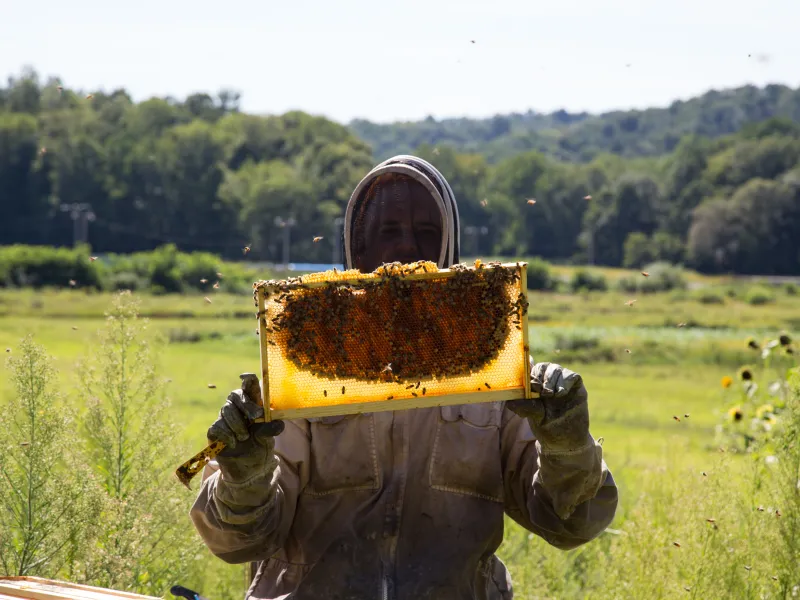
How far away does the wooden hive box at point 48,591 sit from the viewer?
407 centimetres

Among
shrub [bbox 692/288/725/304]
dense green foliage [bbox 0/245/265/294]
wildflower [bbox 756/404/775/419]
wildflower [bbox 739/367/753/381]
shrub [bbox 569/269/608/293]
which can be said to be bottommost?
shrub [bbox 692/288/725/304]

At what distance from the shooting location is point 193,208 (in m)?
118

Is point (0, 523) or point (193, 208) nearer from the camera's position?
point (0, 523)

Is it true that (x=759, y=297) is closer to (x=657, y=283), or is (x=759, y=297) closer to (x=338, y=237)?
(x=657, y=283)

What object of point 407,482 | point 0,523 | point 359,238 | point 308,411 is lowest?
point 0,523

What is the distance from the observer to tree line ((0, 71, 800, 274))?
110875 mm

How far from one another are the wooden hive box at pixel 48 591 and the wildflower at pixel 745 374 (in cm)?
784

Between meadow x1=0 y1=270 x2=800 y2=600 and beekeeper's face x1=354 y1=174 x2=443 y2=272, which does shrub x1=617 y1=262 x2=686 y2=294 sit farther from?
beekeeper's face x1=354 y1=174 x2=443 y2=272

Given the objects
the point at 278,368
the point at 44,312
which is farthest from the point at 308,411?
the point at 44,312

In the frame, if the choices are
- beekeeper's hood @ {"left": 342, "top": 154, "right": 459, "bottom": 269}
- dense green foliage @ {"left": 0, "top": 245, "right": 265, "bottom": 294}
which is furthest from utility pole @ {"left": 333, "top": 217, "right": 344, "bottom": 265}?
dense green foliage @ {"left": 0, "top": 245, "right": 265, "bottom": 294}

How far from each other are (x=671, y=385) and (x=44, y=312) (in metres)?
32.9

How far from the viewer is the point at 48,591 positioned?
4.15 meters

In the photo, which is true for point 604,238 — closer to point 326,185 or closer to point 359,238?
point 326,185

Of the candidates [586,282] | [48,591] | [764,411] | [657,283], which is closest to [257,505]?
[48,591]
